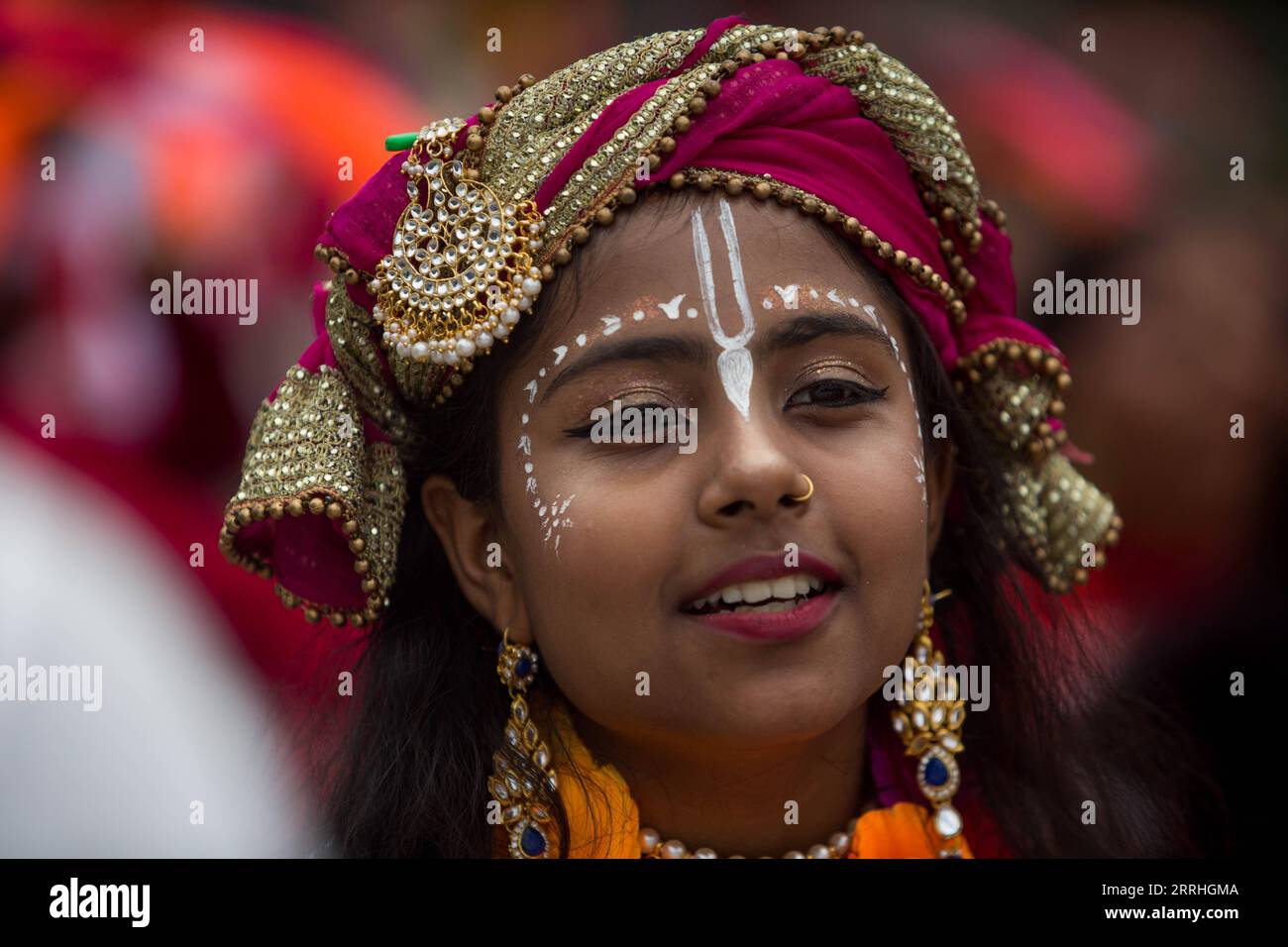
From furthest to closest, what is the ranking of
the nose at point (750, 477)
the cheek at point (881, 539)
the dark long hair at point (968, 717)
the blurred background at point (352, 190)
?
1. the blurred background at point (352, 190)
2. the dark long hair at point (968, 717)
3. the cheek at point (881, 539)
4. the nose at point (750, 477)

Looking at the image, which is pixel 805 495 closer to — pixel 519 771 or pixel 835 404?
pixel 835 404

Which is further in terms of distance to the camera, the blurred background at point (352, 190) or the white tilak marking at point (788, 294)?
the blurred background at point (352, 190)

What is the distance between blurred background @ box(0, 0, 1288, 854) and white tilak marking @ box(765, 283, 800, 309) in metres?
1.76

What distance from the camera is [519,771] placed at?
82.6 inches

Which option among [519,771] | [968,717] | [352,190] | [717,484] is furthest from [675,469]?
[352,190]

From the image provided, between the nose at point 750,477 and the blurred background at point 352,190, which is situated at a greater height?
the blurred background at point 352,190

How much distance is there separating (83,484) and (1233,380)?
10.1ft

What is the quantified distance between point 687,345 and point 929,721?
0.81m

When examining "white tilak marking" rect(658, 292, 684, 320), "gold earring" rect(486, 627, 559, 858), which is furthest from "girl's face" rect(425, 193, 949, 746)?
"gold earring" rect(486, 627, 559, 858)

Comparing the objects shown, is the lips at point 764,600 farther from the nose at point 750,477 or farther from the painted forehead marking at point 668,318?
the painted forehead marking at point 668,318

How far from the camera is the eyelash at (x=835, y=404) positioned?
75.8 inches

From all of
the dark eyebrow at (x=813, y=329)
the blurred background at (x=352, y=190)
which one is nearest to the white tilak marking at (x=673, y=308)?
the dark eyebrow at (x=813, y=329)

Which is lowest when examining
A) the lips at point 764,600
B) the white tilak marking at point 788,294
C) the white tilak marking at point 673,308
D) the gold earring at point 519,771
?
the gold earring at point 519,771
